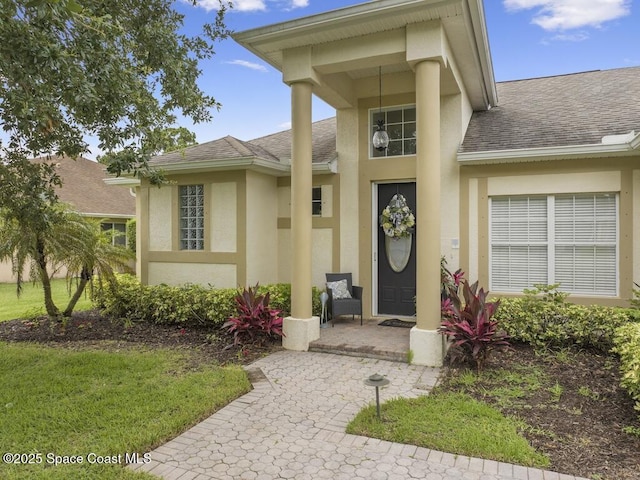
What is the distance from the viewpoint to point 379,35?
6.30 m

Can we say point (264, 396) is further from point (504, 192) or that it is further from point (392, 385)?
point (504, 192)

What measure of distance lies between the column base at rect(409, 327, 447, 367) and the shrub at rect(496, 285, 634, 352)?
3.92 ft

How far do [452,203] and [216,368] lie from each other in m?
5.03

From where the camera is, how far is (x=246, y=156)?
27.0 ft

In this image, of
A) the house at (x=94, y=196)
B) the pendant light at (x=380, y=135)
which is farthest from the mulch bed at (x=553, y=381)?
the house at (x=94, y=196)

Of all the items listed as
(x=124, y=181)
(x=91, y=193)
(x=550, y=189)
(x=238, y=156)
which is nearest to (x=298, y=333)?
(x=238, y=156)

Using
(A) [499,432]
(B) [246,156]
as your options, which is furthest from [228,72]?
(A) [499,432]

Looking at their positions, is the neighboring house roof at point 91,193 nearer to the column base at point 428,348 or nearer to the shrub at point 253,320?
the shrub at point 253,320

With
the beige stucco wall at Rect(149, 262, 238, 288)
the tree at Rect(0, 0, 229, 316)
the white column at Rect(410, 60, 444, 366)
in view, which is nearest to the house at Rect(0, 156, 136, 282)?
the beige stucco wall at Rect(149, 262, 238, 288)

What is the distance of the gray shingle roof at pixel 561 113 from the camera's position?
7.39 m

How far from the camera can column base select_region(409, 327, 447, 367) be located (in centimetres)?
587

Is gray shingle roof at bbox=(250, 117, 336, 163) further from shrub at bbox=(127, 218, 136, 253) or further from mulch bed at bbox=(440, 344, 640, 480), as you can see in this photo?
shrub at bbox=(127, 218, 136, 253)

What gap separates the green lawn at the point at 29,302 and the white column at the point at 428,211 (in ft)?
24.6

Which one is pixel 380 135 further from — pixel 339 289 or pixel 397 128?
pixel 339 289
